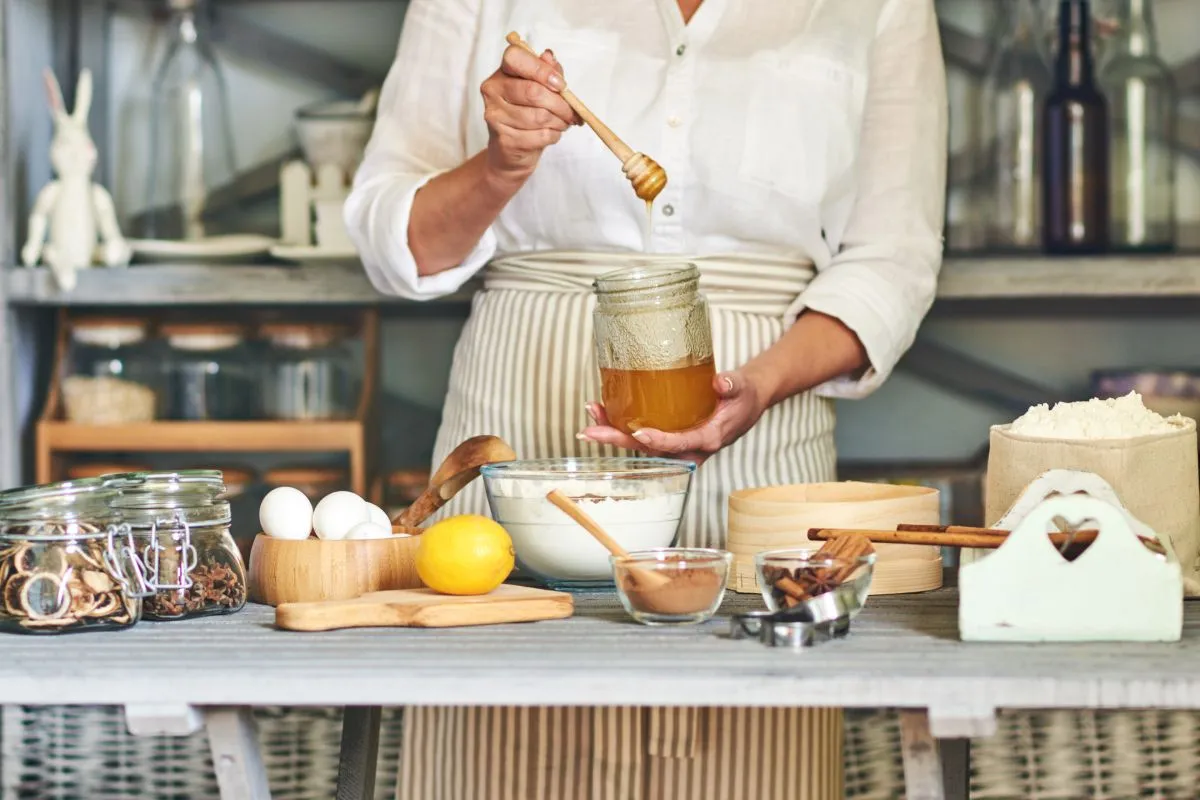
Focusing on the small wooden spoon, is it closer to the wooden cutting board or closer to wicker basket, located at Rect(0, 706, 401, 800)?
the wooden cutting board

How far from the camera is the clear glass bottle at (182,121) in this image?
2.67 meters

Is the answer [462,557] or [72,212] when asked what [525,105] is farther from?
[72,212]

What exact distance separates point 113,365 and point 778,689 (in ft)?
6.36

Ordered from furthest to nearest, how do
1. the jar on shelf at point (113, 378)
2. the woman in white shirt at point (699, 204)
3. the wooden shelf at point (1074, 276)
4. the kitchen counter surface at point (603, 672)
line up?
the jar on shelf at point (113, 378) < the wooden shelf at point (1074, 276) < the woman in white shirt at point (699, 204) < the kitchen counter surface at point (603, 672)

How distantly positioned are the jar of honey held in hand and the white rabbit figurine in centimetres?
140

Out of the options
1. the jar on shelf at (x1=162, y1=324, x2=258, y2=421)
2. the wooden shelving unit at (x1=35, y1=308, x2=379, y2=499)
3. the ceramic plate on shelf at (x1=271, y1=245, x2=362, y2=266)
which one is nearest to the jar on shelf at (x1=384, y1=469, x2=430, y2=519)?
the wooden shelving unit at (x1=35, y1=308, x2=379, y2=499)

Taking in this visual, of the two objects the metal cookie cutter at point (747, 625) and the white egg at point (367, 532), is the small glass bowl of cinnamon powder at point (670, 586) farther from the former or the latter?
the white egg at point (367, 532)

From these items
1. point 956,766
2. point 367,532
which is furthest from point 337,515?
point 956,766

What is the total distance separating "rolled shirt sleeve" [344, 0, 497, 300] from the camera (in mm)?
1792

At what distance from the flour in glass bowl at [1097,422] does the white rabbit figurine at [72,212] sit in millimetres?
1738

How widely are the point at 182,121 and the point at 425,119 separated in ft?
3.37

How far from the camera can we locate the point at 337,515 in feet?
4.26

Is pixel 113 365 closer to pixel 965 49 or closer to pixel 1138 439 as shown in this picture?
pixel 965 49

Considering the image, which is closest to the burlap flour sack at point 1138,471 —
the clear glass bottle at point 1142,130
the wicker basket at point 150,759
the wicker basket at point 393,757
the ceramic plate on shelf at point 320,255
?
the wicker basket at point 393,757
